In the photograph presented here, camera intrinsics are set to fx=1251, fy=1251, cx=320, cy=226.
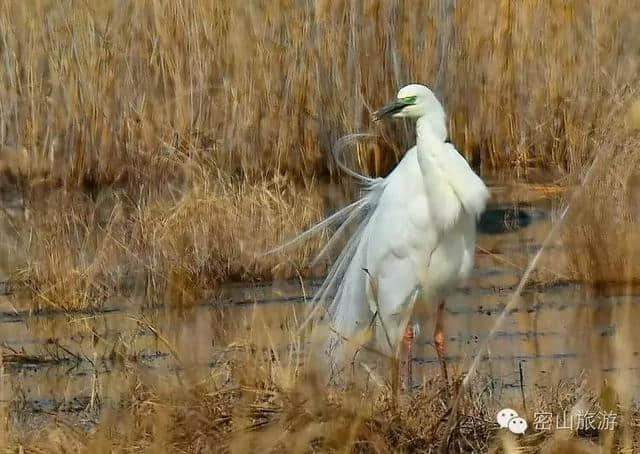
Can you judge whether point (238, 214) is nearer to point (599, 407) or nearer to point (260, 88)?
point (260, 88)

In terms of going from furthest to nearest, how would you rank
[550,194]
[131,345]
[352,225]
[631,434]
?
[550,194] < [352,225] < [131,345] < [631,434]

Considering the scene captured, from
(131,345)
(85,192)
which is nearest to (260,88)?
(85,192)

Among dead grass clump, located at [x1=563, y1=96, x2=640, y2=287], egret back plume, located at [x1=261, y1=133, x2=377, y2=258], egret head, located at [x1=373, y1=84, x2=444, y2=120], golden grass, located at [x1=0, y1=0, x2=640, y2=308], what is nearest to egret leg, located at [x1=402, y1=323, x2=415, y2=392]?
egret back plume, located at [x1=261, y1=133, x2=377, y2=258]

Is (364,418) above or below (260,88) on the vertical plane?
below

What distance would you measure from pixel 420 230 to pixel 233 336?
2.43ft

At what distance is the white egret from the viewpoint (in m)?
4.21

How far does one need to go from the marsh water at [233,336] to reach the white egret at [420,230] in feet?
0.75

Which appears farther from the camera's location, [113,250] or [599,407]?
[113,250]

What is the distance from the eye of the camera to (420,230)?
14.1 ft

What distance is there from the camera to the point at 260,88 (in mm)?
6797

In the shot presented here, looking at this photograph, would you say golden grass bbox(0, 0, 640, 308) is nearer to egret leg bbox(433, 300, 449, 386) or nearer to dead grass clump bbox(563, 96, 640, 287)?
dead grass clump bbox(563, 96, 640, 287)

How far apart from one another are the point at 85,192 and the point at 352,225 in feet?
6.87

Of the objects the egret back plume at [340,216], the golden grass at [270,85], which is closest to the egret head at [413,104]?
the egret back plume at [340,216]

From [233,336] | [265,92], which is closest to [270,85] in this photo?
[265,92]
